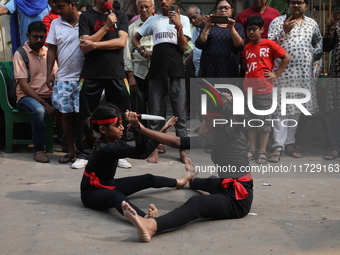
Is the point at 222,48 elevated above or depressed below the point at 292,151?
above

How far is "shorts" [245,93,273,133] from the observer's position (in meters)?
6.06

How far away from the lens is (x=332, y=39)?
20.4ft

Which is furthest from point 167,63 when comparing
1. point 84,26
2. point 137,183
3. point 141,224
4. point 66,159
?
point 141,224

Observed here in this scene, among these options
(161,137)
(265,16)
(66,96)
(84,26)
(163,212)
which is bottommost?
(163,212)

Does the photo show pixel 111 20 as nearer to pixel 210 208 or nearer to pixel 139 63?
pixel 139 63

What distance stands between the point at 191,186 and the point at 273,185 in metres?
0.80

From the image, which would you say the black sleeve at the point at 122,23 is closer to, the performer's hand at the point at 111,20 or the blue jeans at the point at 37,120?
the performer's hand at the point at 111,20

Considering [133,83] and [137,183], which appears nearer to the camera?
[137,183]

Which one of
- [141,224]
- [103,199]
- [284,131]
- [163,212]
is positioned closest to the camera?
[141,224]

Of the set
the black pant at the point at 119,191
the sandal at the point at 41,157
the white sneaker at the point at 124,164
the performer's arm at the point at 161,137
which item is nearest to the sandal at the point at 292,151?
the white sneaker at the point at 124,164

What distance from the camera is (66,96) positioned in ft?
19.5

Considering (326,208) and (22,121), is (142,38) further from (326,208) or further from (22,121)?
(326,208)

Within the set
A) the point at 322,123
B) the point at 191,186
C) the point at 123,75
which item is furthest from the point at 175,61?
the point at 322,123

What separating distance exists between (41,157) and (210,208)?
2752 mm
